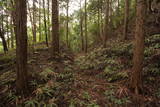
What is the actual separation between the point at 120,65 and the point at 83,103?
11.6 ft

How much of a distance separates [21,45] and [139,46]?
4192 millimetres

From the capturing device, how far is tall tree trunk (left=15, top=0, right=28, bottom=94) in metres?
4.05

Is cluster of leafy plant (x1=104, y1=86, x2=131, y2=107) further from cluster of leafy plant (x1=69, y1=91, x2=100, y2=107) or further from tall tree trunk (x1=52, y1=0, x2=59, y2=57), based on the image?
tall tree trunk (x1=52, y1=0, x2=59, y2=57)

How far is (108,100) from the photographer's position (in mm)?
4457

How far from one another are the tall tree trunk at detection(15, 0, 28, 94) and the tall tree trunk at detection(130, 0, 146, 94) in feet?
13.2

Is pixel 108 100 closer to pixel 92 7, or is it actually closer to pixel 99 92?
pixel 99 92

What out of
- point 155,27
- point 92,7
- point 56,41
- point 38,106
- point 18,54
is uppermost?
point 92,7

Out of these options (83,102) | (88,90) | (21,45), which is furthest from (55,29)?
(83,102)

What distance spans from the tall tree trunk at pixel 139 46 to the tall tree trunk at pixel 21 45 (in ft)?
13.2

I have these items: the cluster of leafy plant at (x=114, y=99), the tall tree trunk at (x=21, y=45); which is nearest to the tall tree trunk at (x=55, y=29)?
the tall tree trunk at (x=21, y=45)

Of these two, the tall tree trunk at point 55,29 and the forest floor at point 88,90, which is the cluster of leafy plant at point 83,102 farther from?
the tall tree trunk at point 55,29

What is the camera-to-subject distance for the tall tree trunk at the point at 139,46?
433 cm

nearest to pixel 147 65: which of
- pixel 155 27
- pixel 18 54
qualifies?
pixel 155 27

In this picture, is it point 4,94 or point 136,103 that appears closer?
point 136,103
